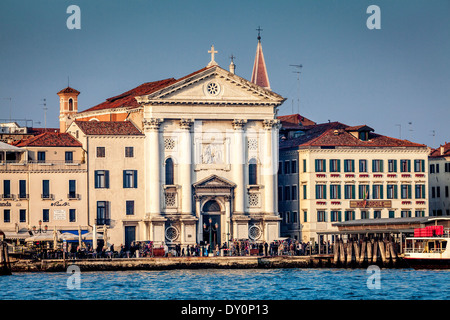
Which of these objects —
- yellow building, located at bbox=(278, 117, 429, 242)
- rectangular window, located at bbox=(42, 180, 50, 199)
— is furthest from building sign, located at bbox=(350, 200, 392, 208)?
rectangular window, located at bbox=(42, 180, 50, 199)

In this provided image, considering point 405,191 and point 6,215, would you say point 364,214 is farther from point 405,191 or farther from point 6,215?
point 6,215

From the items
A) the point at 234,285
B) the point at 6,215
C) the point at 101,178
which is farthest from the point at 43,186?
the point at 234,285

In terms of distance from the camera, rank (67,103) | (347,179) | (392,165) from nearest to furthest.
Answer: (347,179), (392,165), (67,103)

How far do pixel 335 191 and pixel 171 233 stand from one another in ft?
37.1

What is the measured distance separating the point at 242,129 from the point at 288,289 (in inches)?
1000

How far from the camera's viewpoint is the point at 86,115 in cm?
8838

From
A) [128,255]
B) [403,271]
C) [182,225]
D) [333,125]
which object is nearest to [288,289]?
[403,271]

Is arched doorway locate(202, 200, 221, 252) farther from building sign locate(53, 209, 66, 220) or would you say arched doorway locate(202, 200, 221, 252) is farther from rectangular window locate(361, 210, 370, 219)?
rectangular window locate(361, 210, 370, 219)

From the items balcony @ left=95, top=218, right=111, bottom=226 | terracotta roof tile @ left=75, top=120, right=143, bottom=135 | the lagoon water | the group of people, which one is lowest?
the lagoon water

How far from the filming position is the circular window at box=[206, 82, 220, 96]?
78250 millimetres

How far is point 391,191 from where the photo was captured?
82.9m

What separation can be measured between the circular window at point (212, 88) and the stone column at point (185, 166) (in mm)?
2251

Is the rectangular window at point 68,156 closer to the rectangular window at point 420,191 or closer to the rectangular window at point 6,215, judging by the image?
Result: the rectangular window at point 6,215

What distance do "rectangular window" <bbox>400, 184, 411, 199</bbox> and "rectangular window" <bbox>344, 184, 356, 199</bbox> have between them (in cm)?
353
